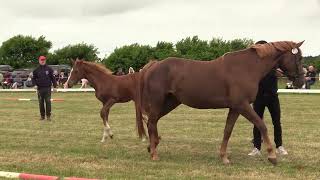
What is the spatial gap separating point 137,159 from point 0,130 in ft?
19.0

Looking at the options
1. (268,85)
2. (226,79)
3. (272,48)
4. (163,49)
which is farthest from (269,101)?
(163,49)

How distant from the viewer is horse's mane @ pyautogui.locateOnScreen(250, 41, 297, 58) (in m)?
8.43

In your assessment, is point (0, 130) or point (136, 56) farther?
point (136, 56)

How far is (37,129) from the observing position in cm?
1379

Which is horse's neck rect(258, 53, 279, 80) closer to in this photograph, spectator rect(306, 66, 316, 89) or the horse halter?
the horse halter

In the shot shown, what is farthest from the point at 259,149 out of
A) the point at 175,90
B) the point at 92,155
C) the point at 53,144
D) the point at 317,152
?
the point at 53,144

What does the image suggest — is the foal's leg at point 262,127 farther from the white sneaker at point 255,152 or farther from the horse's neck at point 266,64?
the white sneaker at point 255,152

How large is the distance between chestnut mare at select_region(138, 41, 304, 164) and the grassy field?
0.55m

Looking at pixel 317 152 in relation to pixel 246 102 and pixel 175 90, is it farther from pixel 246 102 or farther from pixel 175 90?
pixel 175 90

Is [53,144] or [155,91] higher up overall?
[155,91]

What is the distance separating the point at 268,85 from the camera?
925cm

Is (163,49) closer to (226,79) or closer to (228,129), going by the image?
(228,129)

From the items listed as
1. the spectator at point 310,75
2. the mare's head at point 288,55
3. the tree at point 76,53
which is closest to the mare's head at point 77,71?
the mare's head at point 288,55

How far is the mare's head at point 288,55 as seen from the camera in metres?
8.45
